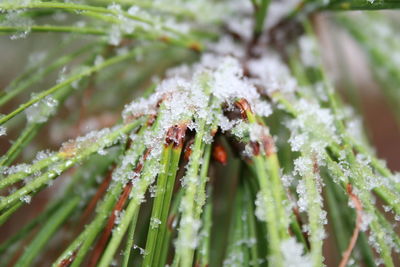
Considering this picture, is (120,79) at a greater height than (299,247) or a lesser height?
greater

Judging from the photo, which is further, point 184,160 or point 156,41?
point 156,41

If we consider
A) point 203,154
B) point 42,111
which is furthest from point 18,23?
point 203,154

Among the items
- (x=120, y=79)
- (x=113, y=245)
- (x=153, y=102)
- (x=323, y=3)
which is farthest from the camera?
(x=120, y=79)

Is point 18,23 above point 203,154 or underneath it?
above

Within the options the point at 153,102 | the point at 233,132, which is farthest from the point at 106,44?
the point at 233,132

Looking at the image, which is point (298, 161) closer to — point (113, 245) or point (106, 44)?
point (113, 245)

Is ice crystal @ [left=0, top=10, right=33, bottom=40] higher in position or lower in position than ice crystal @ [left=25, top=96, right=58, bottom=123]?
higher

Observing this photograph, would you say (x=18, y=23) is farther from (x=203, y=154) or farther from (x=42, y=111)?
(x=203, y=154)

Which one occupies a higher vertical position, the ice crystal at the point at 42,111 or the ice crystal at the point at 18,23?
the ice crystal at the point at 18,23

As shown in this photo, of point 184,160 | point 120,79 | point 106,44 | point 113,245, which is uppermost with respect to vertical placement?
point 120,79

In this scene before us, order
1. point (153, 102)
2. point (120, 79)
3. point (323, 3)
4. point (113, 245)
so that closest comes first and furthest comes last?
point (113, 245)
point (153, 102)
point (323, 3)
point (120, 79)

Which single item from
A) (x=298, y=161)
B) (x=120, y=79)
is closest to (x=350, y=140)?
(x=298, y=161)
